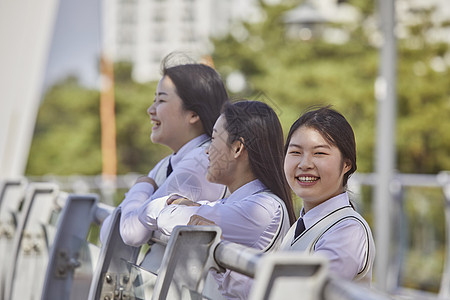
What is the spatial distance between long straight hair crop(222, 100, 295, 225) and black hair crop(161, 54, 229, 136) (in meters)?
0.64

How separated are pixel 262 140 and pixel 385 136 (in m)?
5.84

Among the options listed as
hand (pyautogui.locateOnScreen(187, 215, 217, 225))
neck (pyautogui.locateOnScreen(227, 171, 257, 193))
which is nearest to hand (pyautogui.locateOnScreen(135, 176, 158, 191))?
neck (pyautogui.locateOnScreen(227, 171, 257, 193))

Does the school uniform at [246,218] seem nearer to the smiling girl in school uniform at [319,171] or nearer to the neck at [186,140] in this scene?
the smiling girl in school uniform at [319,171]

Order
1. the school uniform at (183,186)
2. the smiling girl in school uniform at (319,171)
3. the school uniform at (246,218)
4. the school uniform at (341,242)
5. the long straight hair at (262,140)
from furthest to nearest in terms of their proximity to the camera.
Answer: the school uniform at (183,186), the long straight hair at (262,140), the school uniform at (246,218), the smiling girl in school uniform at (319,171), the school uniform at (341,242)

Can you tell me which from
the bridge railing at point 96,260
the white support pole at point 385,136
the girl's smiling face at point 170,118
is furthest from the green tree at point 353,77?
the girl's smiling face at point 170,118

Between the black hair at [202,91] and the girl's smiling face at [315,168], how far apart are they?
1026 mm

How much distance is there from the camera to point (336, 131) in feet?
9.61

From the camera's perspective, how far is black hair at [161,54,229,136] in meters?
3.95

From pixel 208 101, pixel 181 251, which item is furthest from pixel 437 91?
pixel 181 251

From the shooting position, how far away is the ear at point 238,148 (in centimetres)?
331

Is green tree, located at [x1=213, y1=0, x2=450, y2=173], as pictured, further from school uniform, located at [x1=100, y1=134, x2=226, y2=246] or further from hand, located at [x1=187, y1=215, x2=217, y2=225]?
hand, located at [x1=187, y1=215, x2=217, y2=225]

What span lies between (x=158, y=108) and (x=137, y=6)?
73973mm

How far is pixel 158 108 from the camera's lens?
13.1 ft

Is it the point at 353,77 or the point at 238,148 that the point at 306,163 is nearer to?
the point at 238,148
